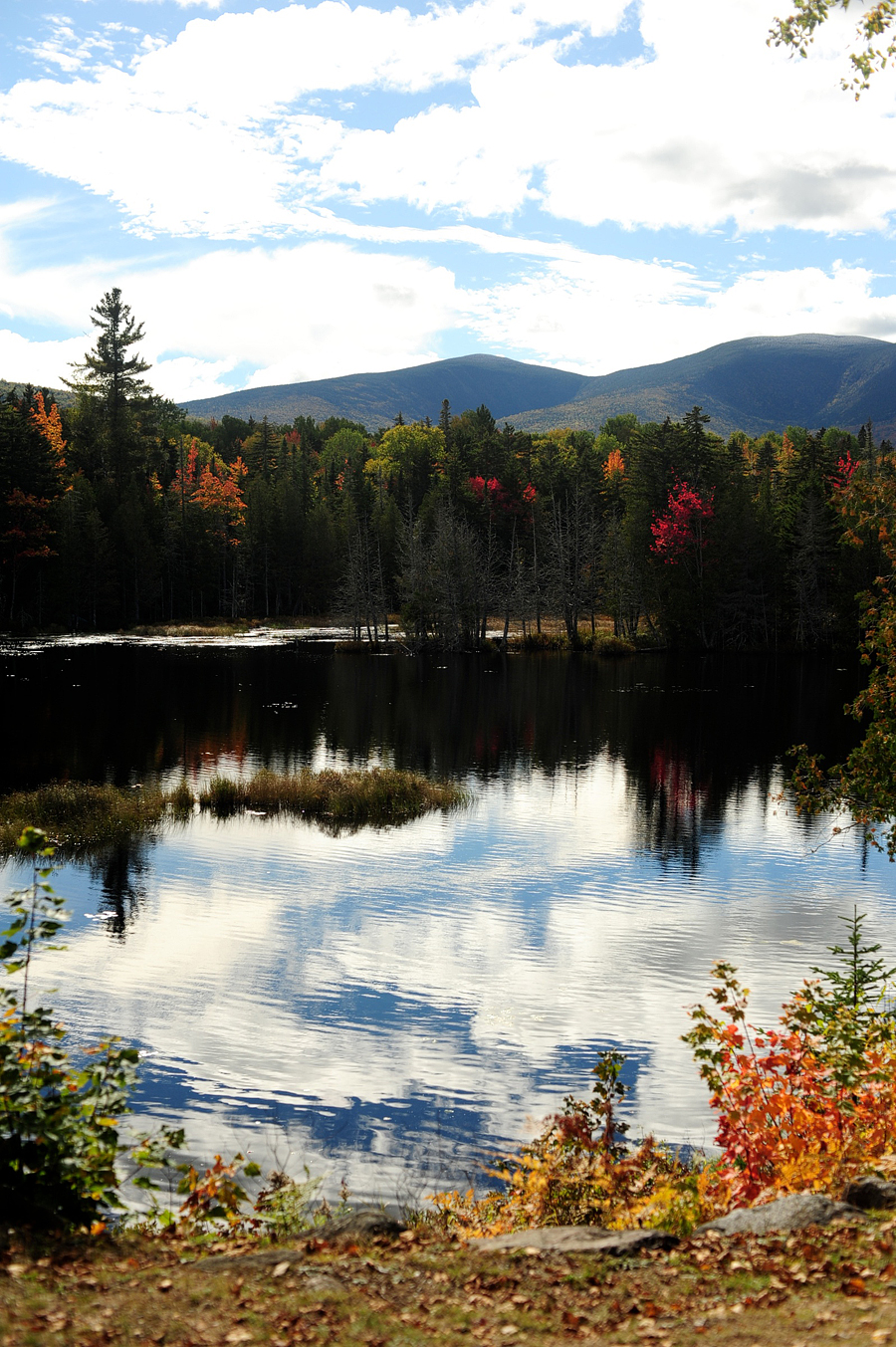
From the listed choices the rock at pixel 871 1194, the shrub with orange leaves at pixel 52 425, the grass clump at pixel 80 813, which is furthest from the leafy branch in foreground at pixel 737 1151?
the shrub with orange leaves at pixel 52 425

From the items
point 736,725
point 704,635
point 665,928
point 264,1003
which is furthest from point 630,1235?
point 704,635

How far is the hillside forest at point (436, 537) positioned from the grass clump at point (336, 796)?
181ft

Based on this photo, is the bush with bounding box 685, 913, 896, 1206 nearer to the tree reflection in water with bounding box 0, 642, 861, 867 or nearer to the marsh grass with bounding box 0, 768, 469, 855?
the tree reflection in water with bounding box 0, 642, 861, 867

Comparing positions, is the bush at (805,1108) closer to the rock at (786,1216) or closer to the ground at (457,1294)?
the rock at (786,1216)

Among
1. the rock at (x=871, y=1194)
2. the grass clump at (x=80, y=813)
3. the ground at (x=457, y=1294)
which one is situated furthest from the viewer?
the grass clump at (x=80, y=813)

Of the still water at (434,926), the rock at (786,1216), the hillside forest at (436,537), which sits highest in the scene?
the hillside forest at (436,537)

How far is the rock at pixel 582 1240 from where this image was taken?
811 cm

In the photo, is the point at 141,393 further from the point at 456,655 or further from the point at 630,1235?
the point at 630,1235

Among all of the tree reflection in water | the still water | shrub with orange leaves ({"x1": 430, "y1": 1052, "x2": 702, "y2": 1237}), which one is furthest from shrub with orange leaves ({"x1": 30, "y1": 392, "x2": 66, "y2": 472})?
shrub with orange leaves ({"x1": 430, "y1": 1052, "x2": 702, "y2": 1237})

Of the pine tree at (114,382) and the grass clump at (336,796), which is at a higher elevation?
the pine tree at (114,382)

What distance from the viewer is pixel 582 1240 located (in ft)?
27.3

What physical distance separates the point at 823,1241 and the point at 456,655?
80324 millimetres

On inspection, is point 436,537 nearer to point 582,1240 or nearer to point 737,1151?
point 737,1151

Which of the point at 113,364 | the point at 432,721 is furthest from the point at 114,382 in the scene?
the point at 432,721
